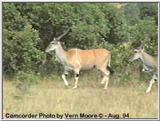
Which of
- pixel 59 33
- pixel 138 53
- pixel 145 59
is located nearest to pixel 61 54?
pixel 59 33

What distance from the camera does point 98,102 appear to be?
12.2 metres

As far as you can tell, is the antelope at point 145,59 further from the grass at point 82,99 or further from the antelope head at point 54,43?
the antelope head at point 54,43

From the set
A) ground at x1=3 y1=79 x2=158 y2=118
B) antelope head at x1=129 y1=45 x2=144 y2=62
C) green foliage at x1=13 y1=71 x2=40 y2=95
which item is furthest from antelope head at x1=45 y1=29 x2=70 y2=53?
antelope head at x1=129 y1=45 x2=144 y2=62

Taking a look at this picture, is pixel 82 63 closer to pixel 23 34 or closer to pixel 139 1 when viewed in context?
pixel 23 34

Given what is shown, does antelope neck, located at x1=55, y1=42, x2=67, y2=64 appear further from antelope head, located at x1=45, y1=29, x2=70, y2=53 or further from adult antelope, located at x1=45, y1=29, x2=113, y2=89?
antelope head, located at x1=45, y1=29, x2=70, y2=53

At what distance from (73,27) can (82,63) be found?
94 cm

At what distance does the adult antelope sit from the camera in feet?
46.0

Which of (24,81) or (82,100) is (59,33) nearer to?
(24,81)

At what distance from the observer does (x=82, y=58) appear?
14.1m

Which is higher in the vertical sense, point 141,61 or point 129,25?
point 129,25

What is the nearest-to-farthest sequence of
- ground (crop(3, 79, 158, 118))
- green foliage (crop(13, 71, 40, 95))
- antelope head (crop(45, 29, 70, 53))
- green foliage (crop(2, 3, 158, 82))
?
ground (crop(3, 79, 158, 118)), green foliage (crop(13, 71, 40, 95)), antelope head (crop(45, 29, 70, 53)), green foliage (crop(2, 3, 158, 82))

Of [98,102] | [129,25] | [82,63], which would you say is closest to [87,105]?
[98,102]

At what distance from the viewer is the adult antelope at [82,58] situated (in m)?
14.0

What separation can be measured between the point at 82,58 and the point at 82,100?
6.95ft
